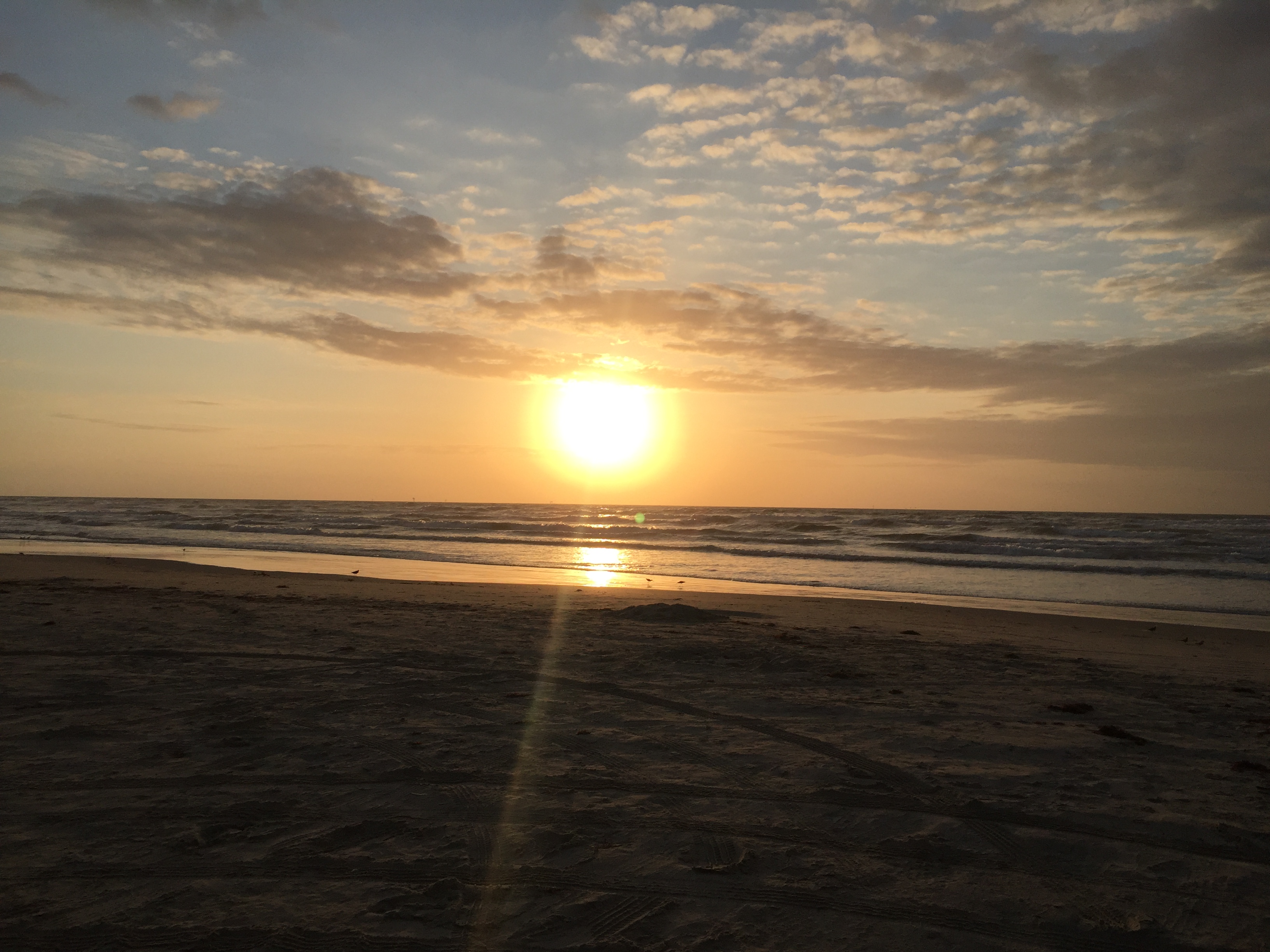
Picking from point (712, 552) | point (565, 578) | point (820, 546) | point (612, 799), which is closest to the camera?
point (612, 799)

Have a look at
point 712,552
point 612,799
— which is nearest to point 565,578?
point 712,552

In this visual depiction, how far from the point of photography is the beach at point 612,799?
2.96 m

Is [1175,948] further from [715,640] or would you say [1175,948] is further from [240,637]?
[240,637]

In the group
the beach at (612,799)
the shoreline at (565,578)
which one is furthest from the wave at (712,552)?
the beach at (612,799)

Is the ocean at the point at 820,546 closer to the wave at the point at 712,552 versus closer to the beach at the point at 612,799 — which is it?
the wave at the point at 712,552

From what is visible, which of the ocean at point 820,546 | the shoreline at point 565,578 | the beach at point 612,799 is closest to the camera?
the beach at point 612,799

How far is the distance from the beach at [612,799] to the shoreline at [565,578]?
24.0 ft

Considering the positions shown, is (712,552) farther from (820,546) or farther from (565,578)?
(565,578)

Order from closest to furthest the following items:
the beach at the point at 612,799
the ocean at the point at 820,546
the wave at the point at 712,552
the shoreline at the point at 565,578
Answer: the beach at the point at 612,799 < the shoreline at the point at 565,578 < the ocean at the point at 820,546 < the wave at the point at 712,552

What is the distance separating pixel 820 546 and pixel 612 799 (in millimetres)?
32948

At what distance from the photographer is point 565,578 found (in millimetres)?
20641

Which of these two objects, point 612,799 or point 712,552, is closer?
point 612,799

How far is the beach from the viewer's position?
2.96 m

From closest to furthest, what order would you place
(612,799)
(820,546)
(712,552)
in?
(612,799) < (712,552) < (820,546)
